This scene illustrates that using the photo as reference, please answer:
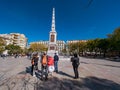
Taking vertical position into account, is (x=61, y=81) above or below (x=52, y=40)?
below

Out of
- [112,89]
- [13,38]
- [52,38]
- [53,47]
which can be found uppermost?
[13,38]

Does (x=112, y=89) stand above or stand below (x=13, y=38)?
below

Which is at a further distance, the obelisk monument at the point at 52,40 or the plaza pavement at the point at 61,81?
the obelisk monument at the point at 52,40

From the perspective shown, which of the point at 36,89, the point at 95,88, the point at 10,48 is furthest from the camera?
the point at 10,48

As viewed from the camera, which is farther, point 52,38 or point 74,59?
point 52,38

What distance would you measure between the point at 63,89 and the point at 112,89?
8.04ft

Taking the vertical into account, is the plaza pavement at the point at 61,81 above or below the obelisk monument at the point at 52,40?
below

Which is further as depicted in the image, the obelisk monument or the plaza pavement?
the obelisk monument

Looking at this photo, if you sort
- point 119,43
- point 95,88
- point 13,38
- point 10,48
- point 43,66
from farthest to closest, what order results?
point 13,38, point 10,48, point 119,43, point 43,66, point 95,88

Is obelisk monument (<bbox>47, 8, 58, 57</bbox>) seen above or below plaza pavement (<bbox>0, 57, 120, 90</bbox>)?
above

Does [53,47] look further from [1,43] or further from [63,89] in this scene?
[63,89]

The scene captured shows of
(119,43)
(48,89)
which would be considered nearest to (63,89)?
(48,89)

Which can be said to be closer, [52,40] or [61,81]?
[61,81]

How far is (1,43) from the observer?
5988cm
